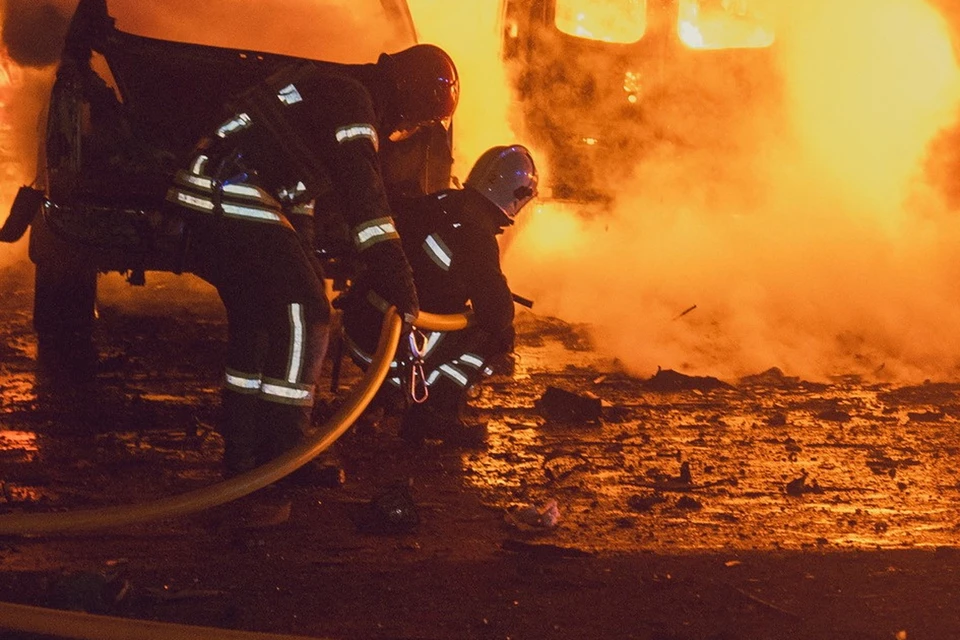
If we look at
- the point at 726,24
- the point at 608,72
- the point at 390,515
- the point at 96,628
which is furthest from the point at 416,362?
the point at 726,24

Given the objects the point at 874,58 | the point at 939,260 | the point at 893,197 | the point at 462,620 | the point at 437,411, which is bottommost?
the point at 462,620

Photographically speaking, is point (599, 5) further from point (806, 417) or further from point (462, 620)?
point (462, 620)

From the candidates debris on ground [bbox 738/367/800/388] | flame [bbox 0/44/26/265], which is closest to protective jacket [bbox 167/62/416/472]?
debris on ground [bbox 738/367/800/388]

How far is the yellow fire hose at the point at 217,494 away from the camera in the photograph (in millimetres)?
3129

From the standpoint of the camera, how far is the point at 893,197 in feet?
33.9

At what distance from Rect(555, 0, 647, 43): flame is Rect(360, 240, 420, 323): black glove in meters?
5.24

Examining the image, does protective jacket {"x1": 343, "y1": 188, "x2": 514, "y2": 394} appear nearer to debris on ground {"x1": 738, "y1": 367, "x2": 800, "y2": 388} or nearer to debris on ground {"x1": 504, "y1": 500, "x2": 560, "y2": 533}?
debris on ground {"x1": 504, "y1": 500, "x2": 560, "y2": 533}

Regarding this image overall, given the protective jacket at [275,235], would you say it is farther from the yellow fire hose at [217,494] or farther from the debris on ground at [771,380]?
the debris on ground at [771,380]

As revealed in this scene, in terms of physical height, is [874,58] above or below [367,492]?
above

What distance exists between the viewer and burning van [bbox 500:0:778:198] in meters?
8.80

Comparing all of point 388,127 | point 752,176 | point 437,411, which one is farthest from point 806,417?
point 752,176

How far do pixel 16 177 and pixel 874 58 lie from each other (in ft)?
24.0

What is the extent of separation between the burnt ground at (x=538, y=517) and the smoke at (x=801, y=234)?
1.42m

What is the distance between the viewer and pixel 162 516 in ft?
10.5
